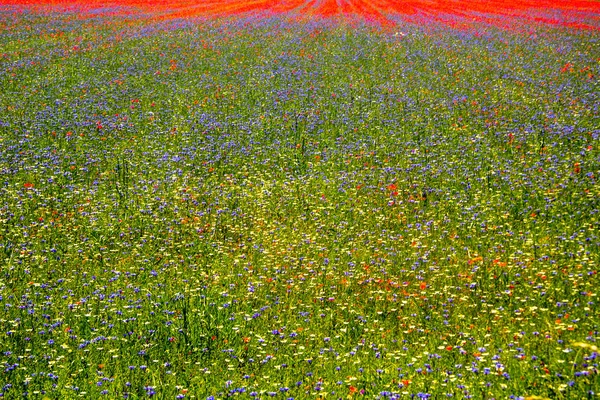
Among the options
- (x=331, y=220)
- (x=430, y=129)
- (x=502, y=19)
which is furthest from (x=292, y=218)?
(x=502, y=19)

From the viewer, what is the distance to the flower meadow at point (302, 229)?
660cm

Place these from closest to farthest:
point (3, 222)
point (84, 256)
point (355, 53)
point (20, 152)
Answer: point (84, 256)
point (3, 222)
point (20, 152)
point (355, 53)

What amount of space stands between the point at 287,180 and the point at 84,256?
4666 mm

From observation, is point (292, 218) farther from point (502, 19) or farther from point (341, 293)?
point (502, 19)

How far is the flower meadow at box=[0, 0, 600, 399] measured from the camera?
660 centimetres

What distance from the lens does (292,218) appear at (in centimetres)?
1130

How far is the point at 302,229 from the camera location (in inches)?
426

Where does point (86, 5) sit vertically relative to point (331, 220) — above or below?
above

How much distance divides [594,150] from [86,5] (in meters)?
41.1

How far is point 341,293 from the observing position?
8562 mm

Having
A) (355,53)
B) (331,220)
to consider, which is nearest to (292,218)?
(331,220)

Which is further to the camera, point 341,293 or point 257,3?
point 257,3

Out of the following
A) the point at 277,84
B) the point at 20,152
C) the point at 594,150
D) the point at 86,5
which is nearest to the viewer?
the point at 594,150

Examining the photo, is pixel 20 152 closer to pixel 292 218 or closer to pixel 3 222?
pixel 3 222
